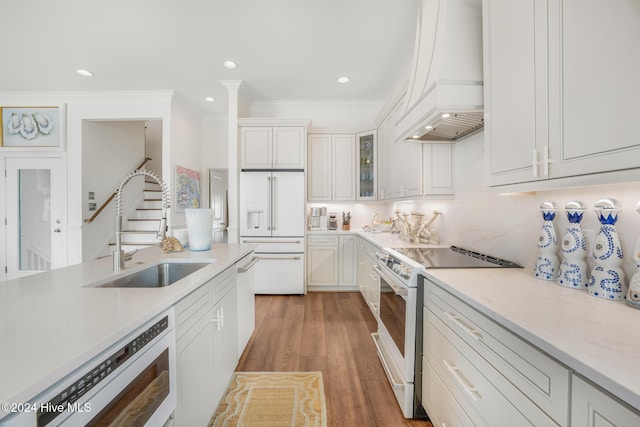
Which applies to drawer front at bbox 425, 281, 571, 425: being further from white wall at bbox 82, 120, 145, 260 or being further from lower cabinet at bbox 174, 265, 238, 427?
white wall at bbox 82, 120, 145, 260

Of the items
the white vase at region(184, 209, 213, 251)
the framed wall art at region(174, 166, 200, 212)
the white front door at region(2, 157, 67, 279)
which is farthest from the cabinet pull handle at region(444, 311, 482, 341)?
the white front door at region(2, 157, 67, 279)

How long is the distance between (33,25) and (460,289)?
4132mm

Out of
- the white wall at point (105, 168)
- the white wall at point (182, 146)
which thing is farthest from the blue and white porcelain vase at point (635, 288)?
the white wall at point (105, 168)

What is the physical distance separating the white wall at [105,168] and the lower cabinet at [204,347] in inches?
148

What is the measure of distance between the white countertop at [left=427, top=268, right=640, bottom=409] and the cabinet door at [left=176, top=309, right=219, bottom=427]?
1.23 metres

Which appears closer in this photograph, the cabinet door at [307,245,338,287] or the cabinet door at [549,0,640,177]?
the cabinet door at [549,0,640,177]

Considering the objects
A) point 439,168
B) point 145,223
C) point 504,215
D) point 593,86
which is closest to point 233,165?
point 439,168

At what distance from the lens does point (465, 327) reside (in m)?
1.10

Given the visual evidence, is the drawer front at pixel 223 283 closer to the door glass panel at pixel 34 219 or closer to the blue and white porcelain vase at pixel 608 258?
the blue and white porcelain vase at pixel 608 258

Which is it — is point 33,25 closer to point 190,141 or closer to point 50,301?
point 190,141

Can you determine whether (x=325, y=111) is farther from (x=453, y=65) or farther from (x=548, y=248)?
(x=548, y=248)

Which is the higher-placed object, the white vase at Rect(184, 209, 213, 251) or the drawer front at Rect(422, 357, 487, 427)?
the white vase at Rect(184, 209, 213, 251)

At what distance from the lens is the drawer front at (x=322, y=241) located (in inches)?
153

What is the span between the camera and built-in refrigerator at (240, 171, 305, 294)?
372 cm
